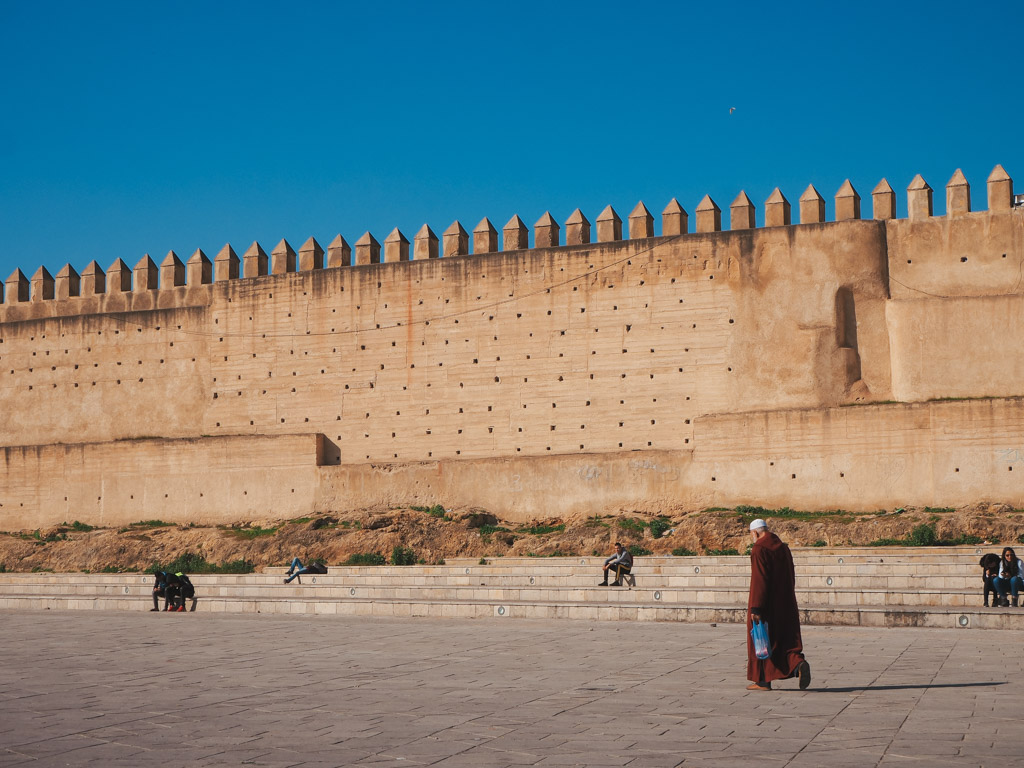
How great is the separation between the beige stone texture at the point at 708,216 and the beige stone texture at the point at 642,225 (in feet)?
3.02

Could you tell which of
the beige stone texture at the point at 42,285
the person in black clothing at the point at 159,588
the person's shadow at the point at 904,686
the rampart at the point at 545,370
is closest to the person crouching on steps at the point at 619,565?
the person in black clothing at the point at 159,588

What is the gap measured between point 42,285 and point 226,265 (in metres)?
4.75

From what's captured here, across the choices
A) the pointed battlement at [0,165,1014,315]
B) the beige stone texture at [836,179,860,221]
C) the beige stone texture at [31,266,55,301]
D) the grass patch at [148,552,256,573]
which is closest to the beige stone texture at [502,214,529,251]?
the pointed battlement at [0,165,1014,315]

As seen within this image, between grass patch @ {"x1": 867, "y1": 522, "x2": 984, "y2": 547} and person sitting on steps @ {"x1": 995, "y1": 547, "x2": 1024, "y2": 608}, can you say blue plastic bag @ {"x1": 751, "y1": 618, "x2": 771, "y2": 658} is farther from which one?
grass patch @ {"x1": 867, "y1": 522, "x2": 984, "y2": 547}

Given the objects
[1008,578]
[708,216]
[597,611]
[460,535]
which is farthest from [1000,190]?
[597,611]

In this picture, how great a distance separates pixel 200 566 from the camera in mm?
20938

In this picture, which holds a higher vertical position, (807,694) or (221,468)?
(221,468)

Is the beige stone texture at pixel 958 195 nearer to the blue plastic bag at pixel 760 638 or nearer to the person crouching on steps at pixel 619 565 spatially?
the person crouching on steps at pixel 619 565

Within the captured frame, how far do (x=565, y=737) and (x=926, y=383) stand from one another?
1791 cm

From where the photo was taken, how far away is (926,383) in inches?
824

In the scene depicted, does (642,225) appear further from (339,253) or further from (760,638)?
(760,638)

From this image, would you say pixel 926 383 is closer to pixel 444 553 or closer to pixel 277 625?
pixel 444 553

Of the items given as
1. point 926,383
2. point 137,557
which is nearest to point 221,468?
point 137,557

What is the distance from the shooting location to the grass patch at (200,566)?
2041 cm
